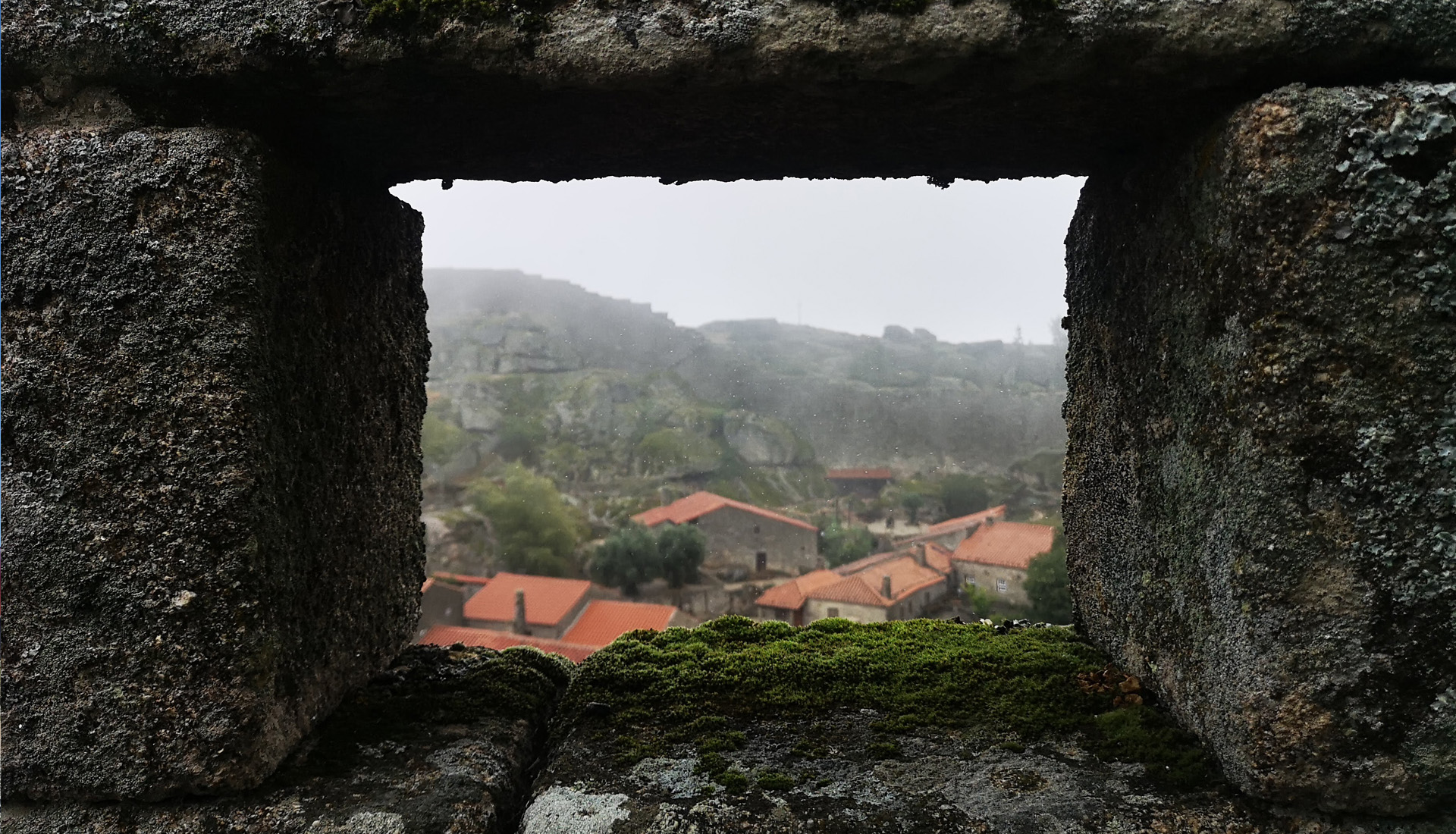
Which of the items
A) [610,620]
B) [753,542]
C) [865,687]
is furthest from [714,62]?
[753,542]

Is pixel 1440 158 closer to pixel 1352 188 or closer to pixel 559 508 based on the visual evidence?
pixel 1352 188

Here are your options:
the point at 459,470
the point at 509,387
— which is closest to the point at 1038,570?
the point at 459,470

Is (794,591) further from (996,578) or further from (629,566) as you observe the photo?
(629,566)

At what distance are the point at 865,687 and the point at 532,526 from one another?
1188 inches

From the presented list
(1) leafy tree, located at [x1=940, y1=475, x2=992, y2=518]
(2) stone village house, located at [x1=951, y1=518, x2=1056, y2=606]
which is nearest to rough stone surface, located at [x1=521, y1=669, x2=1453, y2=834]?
(2) stone village house, located at [x1=951, y1=518, x2=1056, y2=606]

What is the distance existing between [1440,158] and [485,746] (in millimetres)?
2319

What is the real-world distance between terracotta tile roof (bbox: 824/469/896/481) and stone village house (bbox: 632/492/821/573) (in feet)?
33.2

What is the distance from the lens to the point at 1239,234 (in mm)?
1488

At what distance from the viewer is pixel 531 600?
49.5 feet

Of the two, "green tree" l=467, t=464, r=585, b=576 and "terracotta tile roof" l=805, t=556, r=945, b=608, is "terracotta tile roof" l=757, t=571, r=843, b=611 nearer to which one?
"terracotta tile roof" l=805, t=556, r=945, b=608

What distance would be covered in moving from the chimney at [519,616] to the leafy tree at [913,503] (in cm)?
1409

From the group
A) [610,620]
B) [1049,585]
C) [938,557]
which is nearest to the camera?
[1049,585]

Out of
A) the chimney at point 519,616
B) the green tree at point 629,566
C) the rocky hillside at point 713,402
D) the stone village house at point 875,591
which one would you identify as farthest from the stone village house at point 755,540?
the rocky hillside at point 713,402

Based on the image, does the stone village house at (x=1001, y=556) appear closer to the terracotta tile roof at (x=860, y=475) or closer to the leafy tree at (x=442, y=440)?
the terracotta tile roof at (x=860, y=475)
